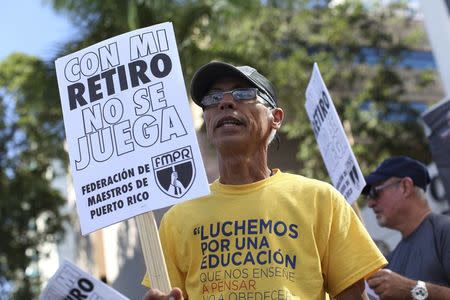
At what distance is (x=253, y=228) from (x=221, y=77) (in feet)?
1.98

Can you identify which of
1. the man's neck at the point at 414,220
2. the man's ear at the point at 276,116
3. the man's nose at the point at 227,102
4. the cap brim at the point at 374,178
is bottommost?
the man's neck at the point at 414,220

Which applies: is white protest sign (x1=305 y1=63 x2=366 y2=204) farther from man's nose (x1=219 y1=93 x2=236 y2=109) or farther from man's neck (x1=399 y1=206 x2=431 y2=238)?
man's nose (x1=219 y1=93 x2=236 y2=109)

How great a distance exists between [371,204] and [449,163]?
269 centimetres

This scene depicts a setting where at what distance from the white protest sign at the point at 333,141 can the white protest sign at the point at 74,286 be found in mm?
1395

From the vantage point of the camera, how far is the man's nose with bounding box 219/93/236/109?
3.01m

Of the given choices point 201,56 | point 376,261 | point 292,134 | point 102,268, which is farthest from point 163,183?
point 102,268

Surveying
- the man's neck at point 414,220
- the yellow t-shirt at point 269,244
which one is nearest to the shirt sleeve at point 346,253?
the yellow t-shirt at point 269,244

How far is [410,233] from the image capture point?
174 inches

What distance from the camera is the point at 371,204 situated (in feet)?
15.6

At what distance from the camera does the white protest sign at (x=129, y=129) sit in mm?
2768

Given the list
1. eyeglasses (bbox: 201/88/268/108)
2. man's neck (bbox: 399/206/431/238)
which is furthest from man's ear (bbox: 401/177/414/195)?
eyeglasses (bbox: 201/88/268/108)

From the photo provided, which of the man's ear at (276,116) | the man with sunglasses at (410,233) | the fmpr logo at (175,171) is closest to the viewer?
the fmpr logo at (175,171)

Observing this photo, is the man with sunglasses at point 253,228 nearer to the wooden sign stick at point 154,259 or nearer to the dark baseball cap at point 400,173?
the wooden sign stick at point 154,259

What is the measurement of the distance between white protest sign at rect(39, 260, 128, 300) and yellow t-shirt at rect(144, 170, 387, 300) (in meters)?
0.30
